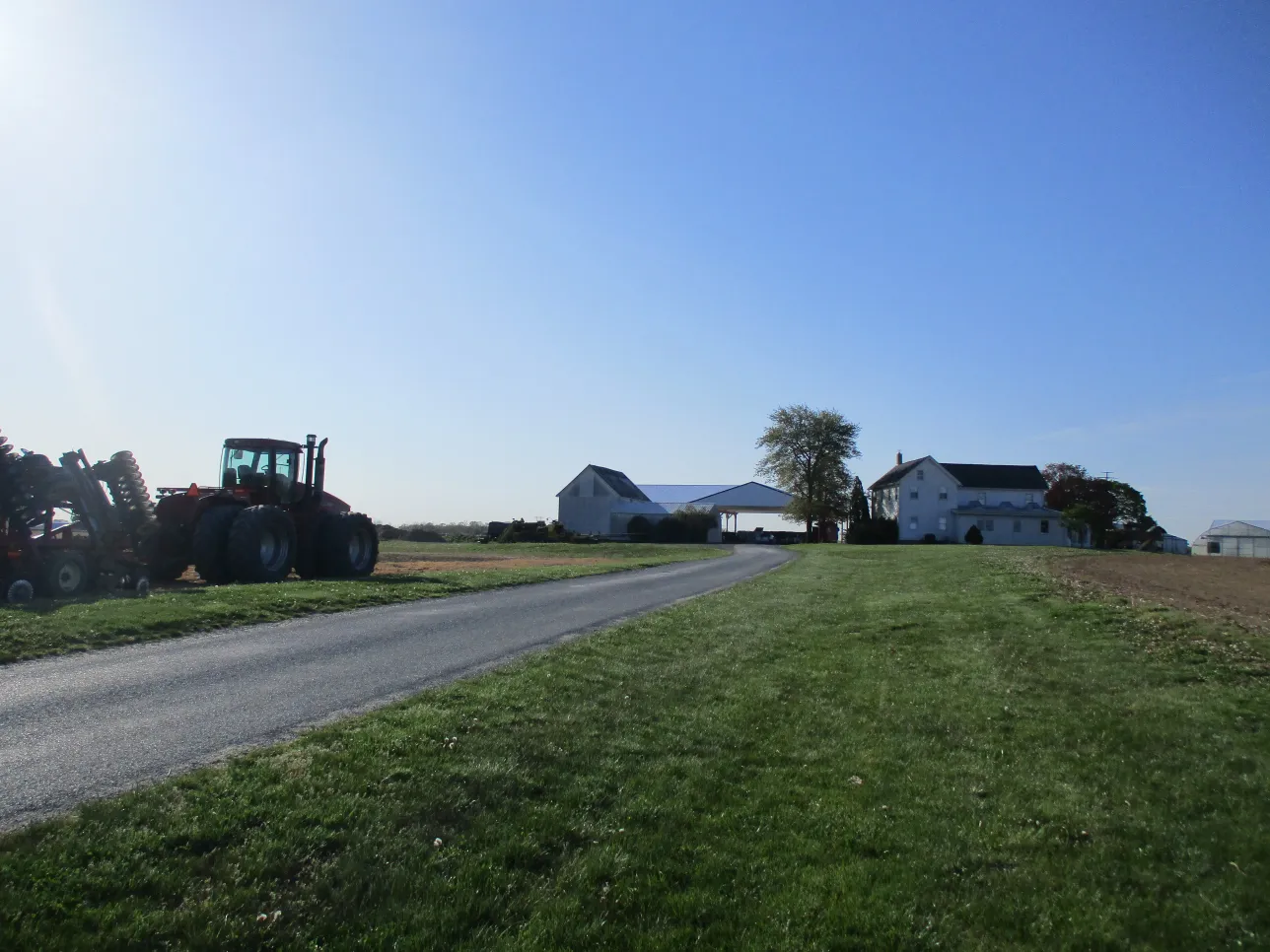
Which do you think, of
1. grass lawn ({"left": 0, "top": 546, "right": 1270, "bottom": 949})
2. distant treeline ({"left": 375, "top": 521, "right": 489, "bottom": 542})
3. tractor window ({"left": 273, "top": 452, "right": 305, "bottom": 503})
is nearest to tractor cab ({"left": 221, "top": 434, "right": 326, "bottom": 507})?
tractor window ({"left": 273, "top": 452, "right": 305, "bottom": 503})

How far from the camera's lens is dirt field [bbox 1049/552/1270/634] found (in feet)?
58.4

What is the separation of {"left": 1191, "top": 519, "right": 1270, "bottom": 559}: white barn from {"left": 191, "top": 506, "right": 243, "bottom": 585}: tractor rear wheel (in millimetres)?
80044

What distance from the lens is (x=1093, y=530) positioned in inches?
→ 2653

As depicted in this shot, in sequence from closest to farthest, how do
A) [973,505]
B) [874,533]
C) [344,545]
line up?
[344,545]
[874,533]
[973,505]

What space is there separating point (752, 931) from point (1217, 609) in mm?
16123

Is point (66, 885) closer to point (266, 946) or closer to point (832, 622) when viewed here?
point (266, 946)

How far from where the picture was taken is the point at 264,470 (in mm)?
25062

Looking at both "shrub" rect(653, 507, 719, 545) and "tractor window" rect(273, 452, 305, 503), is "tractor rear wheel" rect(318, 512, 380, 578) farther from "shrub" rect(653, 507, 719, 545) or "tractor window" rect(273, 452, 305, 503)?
"shrub" rect(653, 507, 719, 545)

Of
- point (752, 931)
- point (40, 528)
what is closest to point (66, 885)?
point (752, 931)

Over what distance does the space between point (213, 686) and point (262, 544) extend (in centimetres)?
1363

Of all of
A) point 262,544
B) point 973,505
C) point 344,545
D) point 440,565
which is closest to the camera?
point 262,544

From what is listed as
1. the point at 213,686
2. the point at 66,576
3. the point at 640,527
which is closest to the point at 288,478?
the point at 66,576

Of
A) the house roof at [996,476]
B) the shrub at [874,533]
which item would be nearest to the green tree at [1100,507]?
the house roof at [996,476]

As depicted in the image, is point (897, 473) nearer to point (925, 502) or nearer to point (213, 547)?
point (925, 502)
